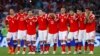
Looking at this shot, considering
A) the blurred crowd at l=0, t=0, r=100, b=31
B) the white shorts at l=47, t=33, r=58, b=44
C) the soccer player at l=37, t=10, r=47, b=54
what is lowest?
the white shorts at l=47, t=33, r=58, b=44

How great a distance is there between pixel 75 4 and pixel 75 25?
44.2 feet

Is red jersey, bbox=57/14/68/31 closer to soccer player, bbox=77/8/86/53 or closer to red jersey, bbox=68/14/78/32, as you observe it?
red jersey, bbox=68/14/78/32

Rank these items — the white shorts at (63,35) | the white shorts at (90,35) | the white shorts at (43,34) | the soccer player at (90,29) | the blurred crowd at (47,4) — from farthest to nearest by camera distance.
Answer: the blurred crowd at (47,4) < the white shorts at (43,34) < the white shorts at (63,35) < the white shorts at (90,35) < the soccer player at (90,29)

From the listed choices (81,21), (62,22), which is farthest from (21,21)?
(81,21)

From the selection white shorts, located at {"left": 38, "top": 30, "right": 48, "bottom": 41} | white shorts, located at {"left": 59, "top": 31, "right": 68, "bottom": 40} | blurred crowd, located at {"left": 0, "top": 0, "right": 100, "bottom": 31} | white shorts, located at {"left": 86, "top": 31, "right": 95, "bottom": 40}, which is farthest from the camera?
blurred crowd, located at {"left": 0, "top": 0, "right": 100, "bottom": 31}

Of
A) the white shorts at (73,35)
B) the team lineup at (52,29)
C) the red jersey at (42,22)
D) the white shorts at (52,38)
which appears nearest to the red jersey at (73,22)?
the team lineup at (52,29)

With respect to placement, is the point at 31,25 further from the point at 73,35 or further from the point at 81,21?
the point at 81,21

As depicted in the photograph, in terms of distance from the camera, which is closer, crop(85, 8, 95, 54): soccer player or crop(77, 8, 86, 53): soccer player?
crop(85, 8, 95, 54): soccer player

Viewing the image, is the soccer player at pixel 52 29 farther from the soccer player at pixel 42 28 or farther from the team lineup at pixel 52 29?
the soccer player at pixel 42 28

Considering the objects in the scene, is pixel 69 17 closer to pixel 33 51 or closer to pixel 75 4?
pixel 33 51

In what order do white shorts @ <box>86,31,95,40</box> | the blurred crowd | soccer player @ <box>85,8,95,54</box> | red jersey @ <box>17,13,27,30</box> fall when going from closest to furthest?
soccer player @ <box>85,8,95,54</box>, white shorts @ <box>86,31,95,40</box>, red jersey @ <box>17,13,27,30</box>, the blurred crowd

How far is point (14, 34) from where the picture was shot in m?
26.0

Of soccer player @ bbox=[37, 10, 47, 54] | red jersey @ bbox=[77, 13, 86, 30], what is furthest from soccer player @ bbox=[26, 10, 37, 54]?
red jersey @ bbox=[77, 13, 86, 30]

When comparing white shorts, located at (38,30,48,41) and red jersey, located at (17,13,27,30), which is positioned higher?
red jersey, located at (17,13,27,30)
